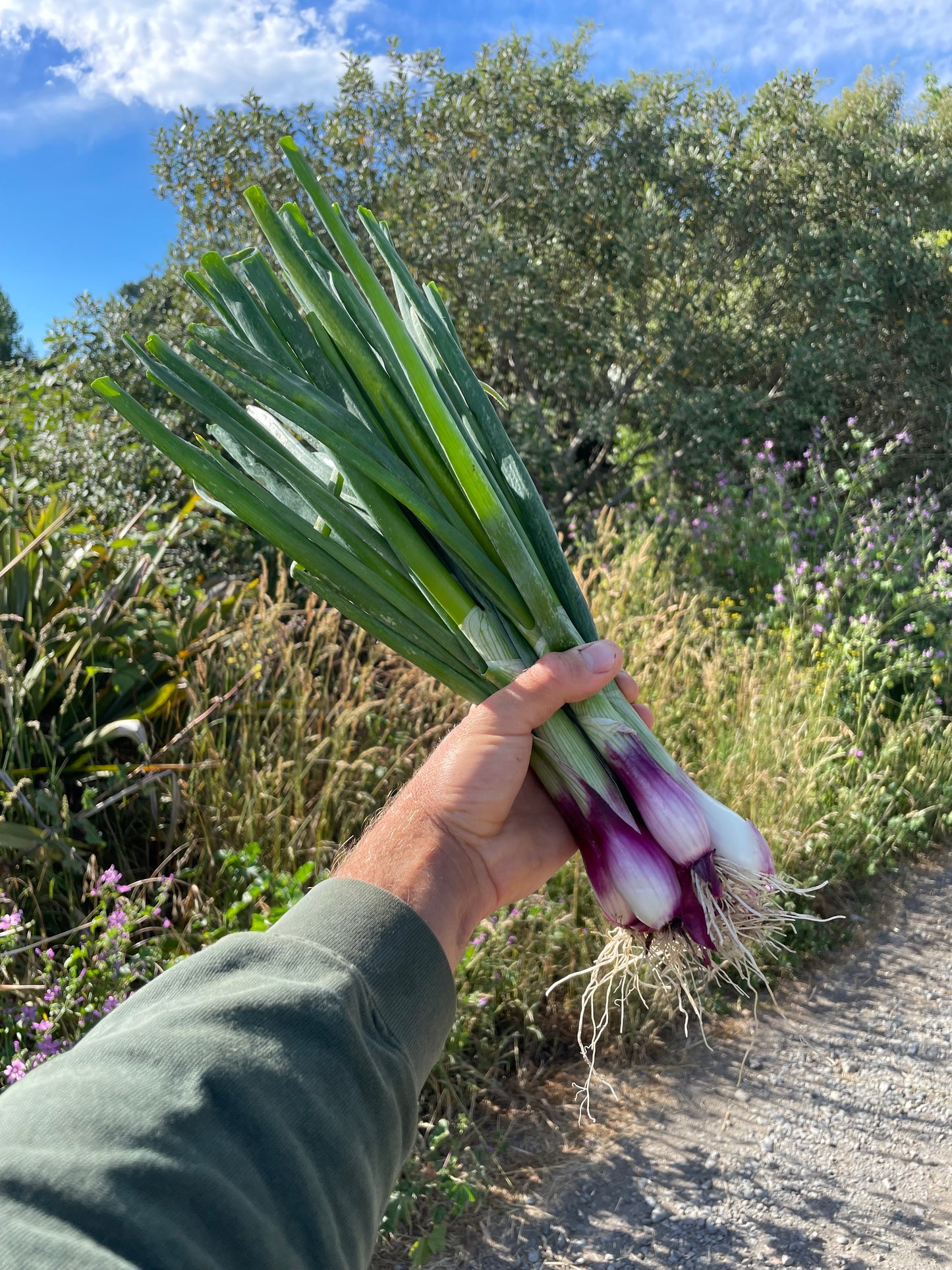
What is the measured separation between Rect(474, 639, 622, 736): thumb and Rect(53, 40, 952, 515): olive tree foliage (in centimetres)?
453

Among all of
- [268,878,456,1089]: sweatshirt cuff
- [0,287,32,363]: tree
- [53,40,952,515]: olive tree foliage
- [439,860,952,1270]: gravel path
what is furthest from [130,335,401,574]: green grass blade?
[0,287,32,363]: tree

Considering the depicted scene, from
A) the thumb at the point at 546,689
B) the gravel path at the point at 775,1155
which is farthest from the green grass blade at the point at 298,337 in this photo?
the gravel path at the point at 775,1155

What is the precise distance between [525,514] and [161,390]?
4.74 meters

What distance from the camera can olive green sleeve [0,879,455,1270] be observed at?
2.14ft

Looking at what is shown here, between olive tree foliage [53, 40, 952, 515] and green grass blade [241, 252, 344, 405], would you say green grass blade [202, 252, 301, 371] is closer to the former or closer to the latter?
green grass blade [241, 252, 344, 405]

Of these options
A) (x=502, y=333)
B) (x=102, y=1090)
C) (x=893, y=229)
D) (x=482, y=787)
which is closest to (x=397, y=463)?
(x=482, y=787)

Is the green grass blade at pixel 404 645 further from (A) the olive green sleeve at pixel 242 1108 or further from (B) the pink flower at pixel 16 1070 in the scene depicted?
(B) the pink flower at pixel 16 1070

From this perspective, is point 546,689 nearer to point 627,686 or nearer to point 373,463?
point 627,686

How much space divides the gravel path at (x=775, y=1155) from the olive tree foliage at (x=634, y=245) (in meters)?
4.03

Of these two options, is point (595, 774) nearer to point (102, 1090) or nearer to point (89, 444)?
point (102, 1090)

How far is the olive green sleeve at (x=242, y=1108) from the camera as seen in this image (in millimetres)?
653

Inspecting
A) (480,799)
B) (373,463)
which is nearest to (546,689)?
(480,799)

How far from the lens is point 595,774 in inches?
60.7

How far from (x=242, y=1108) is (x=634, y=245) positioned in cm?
588
